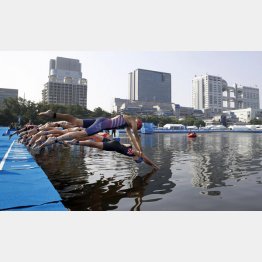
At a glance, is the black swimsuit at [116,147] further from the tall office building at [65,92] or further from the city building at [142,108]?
the city building at [142,108]

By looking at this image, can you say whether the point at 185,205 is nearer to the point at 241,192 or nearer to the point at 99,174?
the point at 241,192

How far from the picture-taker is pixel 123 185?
7977 mm

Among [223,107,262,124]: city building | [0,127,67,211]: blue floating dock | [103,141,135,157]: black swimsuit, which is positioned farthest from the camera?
[223,107,262,124]: city building

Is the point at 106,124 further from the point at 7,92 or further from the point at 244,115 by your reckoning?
the point at 244,115

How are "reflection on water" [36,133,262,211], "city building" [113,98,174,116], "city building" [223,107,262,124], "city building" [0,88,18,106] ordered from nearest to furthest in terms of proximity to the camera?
"reflection on water" [36,133,262,211] < "city building" [0,88,18,106] < "city building" [223,107,262,124] < "city building" [113,98,174,116]

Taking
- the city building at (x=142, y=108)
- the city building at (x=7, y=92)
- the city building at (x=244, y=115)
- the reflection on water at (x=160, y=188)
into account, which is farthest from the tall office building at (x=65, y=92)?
the reflection on water at (x=160, y=188)

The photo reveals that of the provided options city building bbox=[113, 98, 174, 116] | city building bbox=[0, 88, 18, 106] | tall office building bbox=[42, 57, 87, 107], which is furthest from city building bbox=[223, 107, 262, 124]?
city building bbox=[0, 88, 18, 106]

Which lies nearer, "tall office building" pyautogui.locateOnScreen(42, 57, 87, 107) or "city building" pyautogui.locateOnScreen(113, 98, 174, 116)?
A: "tall office building" pyautogui.locateOnScreen(42, 57, 87, 107)

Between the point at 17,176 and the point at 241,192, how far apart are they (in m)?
7.14

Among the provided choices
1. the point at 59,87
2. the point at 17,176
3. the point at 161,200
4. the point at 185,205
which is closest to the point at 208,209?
the point at 185,205

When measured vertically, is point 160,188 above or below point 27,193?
below

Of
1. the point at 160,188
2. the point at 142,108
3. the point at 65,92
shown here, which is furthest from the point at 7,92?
the point at 160,188

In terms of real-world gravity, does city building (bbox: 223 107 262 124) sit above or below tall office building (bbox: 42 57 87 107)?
below

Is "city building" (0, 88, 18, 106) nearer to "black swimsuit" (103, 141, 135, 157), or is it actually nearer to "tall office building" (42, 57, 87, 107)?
"tall office building" (42, 57, 87, 107)
